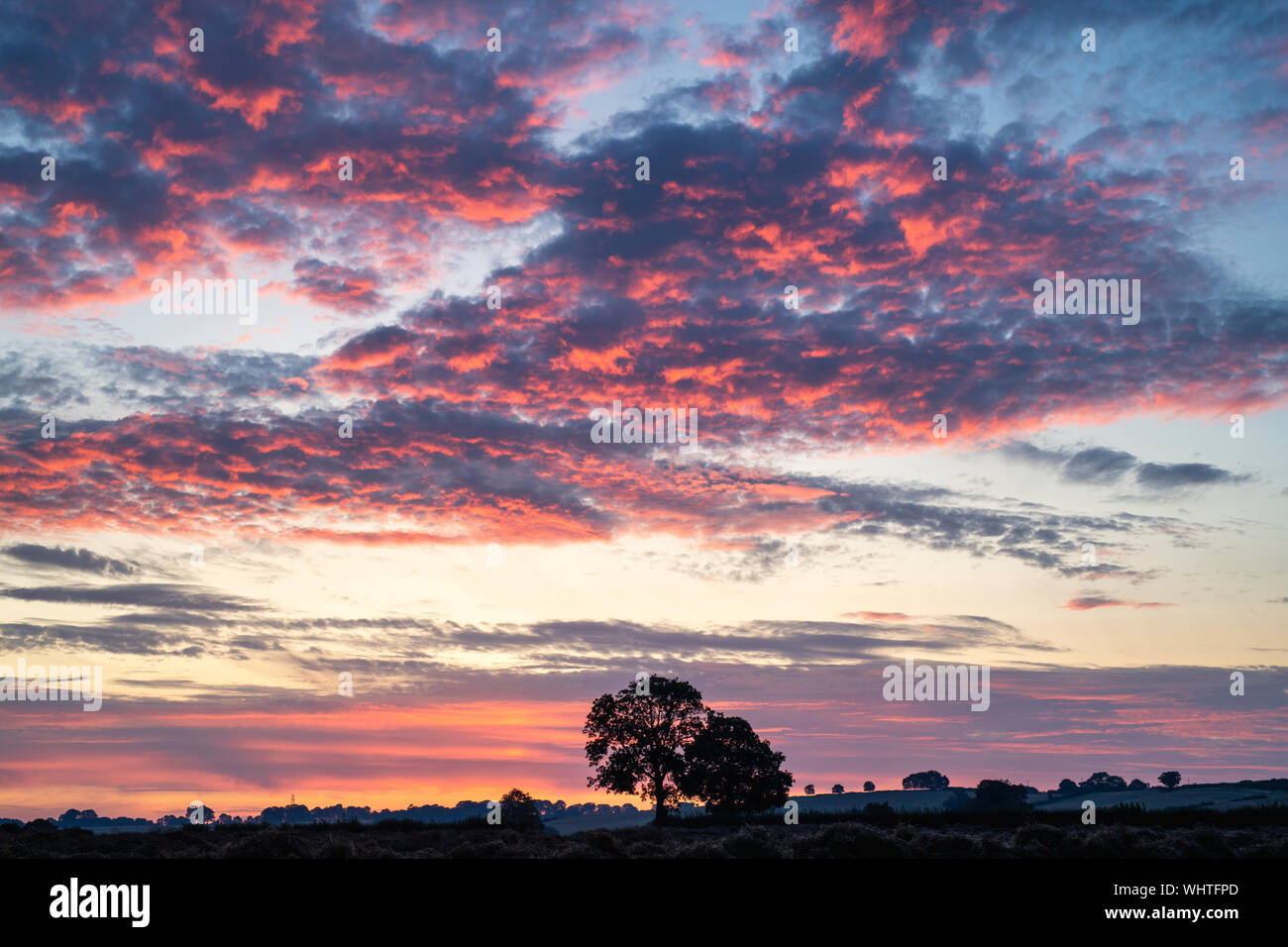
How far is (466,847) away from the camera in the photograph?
128 ft

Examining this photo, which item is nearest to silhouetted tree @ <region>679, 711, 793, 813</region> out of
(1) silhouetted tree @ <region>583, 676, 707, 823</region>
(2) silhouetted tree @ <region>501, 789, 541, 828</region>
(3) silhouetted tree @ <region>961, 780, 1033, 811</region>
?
(1) silhouetted tree @ <region>583, 676, 707, 823</region>

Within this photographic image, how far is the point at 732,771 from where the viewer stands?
83.6m

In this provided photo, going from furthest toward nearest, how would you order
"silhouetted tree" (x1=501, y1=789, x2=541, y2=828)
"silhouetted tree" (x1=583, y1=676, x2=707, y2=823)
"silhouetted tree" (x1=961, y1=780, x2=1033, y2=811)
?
"silhouetted tree" (x1=961, y1=780, x2=1033, y2=811) < "silhouetted tree" (x1=501, y1=789, x2=541, y2=828) < "silhouetted tree" (x1=583, y1=676, x2=707, y2=823)

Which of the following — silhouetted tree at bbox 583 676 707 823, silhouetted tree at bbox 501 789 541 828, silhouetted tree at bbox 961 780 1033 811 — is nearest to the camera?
silhouetted tree at bbox 583 676 707 823

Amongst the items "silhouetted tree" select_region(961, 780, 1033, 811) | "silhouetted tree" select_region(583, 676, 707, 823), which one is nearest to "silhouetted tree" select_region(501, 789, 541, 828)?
"silhouetted tree" select_region(583, 676, 707, 823)

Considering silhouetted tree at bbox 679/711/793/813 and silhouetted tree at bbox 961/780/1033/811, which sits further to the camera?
silhouetted tree at bbox 961/780/1033/811

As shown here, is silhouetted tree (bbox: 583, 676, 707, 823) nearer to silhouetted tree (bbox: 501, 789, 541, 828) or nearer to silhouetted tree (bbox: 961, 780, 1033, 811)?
silhouetted tree (bbox: 501, 789, 541, 828)

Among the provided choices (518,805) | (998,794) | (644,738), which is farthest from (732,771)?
(998,794)

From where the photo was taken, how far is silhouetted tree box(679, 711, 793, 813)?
269 ft

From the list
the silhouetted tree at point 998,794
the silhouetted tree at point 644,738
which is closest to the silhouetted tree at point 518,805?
the silhouetted tree at point 644,738

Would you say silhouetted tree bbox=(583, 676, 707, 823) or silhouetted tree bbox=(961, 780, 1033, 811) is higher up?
silhouetted tree bbox=(583, 676, 707, 823)

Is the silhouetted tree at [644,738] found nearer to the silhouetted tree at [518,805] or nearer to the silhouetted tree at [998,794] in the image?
the silhouetted tree at [518,805]
